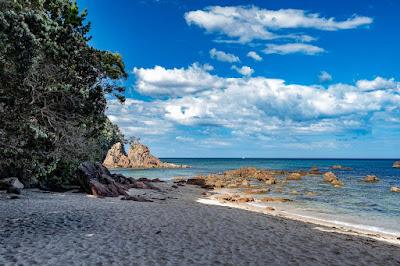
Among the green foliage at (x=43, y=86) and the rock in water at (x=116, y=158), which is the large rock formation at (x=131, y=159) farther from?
the green foliage at (x=43, y=86)

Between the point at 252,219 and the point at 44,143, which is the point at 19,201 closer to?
the point at 44,143

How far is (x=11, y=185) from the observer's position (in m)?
26.2

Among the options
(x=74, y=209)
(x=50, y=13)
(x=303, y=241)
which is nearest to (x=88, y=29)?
(x=50, y=13)

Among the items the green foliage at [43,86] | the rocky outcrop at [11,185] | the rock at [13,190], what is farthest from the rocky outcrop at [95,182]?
the green foliage at [43,86]

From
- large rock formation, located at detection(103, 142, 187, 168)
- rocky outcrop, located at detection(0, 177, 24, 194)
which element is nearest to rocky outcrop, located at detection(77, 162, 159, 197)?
rocky outcrop, located at detection(0, 177, 24, 194)

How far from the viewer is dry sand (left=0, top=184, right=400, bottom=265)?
11.4 metres

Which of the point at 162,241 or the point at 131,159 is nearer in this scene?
the point at 162,241

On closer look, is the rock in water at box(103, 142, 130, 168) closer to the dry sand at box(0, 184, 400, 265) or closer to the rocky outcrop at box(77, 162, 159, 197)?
the rocky outcrop at box(77, 162, 159, 197)

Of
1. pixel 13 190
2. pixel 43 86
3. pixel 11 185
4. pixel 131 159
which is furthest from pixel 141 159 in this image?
pixel 43 86

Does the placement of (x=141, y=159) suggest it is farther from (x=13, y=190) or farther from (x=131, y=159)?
(x=13, y=190)

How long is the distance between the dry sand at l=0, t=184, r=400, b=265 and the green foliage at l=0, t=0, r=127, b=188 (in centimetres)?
290

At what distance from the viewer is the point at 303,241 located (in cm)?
1512

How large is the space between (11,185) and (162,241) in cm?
1703

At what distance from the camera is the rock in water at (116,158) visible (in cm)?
14100
